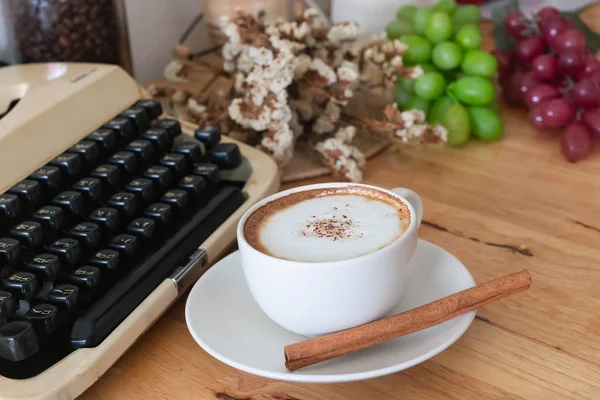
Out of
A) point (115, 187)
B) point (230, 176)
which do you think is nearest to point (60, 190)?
point (115, 187)

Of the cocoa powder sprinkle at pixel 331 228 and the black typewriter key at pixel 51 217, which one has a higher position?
the cocoa powder sprinkle at pixel 331 228

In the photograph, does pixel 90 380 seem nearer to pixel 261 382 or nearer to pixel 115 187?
pixel 261 382

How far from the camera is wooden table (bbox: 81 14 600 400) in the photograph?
1.88 feet

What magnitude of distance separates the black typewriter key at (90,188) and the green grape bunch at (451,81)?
50cm

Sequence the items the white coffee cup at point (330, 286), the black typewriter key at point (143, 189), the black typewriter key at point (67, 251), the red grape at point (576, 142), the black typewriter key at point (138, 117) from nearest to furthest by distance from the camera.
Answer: the white coffee cup at point (330, 286) → the black typewriter key at point (67, 251) → the black typewriter key at point (143, 189) → the black typewriter key at point (138, 117) → the red grape at point (576, 142)

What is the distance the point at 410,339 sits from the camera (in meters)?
0.56

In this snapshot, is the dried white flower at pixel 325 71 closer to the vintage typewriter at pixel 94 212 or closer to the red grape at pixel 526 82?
the vintage typewriter at pixel 94 212

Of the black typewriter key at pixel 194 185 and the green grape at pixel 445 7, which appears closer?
the black typewriter key at pixel 194 185

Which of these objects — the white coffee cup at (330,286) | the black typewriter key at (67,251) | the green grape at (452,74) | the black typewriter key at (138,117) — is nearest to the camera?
the white coffee cup at (330,286)

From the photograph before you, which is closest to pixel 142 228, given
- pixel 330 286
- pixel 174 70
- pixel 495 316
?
pixel 330 286

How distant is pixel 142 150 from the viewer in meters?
0.78

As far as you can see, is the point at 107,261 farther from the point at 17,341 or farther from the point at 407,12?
the point at 407,12

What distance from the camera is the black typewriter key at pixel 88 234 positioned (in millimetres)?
646

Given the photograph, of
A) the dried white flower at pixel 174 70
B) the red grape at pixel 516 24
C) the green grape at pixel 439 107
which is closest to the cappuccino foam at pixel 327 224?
the green grape at pixel 439 107
